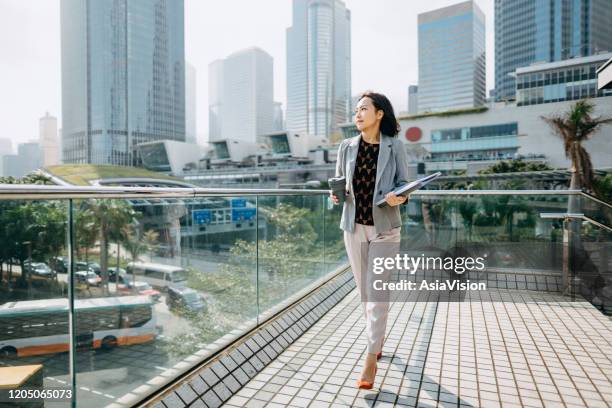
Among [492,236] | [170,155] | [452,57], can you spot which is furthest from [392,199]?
[452,57]

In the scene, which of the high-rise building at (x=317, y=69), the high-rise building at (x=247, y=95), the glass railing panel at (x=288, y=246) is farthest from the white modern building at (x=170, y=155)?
the glass railing panel at (x=288, y=246)

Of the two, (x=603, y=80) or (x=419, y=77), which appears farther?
(x=419, y=77)

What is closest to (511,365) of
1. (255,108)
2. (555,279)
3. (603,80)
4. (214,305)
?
(214,305)

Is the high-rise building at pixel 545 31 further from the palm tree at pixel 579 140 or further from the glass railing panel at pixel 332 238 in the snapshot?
the glass railing panel at pixel 332 238

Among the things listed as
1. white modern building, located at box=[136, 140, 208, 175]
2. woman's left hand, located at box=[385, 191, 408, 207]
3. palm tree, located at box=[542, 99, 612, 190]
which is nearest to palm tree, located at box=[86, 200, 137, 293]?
woman's left hand, located at box=[385, 191, 408, 207]

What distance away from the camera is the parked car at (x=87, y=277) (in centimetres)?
155

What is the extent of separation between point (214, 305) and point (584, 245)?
3.73 meters

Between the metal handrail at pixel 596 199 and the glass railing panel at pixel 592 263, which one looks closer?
the metal handrail at pixel 596 199

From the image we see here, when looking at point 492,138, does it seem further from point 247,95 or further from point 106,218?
point 247,95

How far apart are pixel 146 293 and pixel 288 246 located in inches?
83.5

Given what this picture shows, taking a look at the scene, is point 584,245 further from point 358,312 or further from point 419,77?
point 419,77

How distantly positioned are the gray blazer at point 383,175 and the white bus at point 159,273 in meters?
1.03

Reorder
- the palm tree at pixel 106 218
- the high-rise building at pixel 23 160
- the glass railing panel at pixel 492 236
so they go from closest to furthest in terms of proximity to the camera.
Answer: the palm tree at pixel 106 218 < the glass railing panel at pixel 492 236 < the high-rise building at pixel 23 160

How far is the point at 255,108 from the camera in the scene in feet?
571
